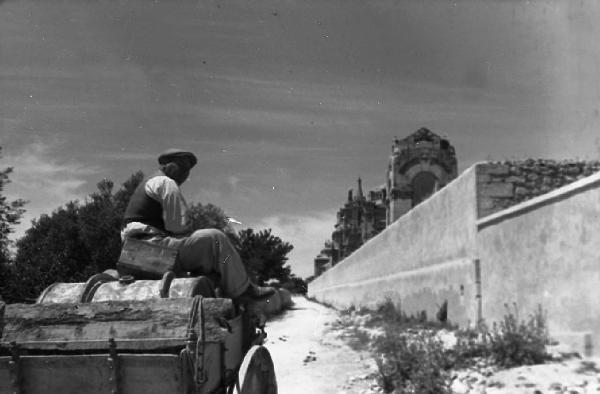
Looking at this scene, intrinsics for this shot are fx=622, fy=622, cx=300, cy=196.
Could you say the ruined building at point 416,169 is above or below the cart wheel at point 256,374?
above

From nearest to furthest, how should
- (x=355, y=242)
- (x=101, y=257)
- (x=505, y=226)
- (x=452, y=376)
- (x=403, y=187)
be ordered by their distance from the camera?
(x=452, y=376) < (x=505, y=226) < (x=101, y=257) < (x=403, y=187) < (x=355, y=242)

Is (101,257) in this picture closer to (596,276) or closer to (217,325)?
(596,276)

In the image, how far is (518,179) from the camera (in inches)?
417

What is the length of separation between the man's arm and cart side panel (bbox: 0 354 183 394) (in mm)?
1305

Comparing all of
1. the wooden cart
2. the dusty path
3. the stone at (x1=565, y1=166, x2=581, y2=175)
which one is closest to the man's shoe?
the wooden cart

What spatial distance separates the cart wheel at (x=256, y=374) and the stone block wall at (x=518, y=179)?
22.7 feet

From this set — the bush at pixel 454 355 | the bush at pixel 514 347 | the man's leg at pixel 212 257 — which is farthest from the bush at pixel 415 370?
the man's leg at pixel 212 257

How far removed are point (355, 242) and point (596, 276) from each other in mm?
50182

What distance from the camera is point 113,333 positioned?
3445 millimetres

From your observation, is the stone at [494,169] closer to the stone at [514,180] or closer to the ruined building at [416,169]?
the stone at [514,180]

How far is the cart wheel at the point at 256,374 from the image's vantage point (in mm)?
4227

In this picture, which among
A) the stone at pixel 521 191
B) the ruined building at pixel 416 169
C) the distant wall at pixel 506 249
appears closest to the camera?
the distant wall at pixel 506 249

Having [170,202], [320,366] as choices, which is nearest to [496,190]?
[320,366]

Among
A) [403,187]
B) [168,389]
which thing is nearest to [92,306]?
[168,389]
